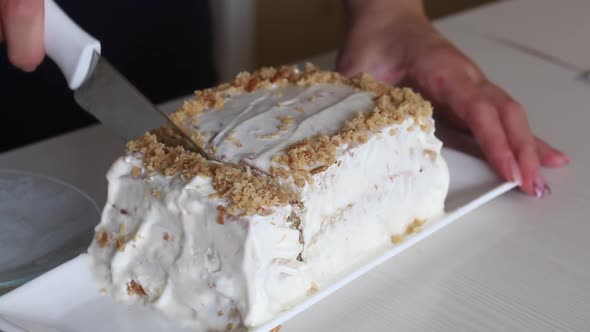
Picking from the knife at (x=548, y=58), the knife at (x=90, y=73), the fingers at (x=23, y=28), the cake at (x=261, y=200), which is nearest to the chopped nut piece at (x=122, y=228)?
the cake at (x=261, y=200)

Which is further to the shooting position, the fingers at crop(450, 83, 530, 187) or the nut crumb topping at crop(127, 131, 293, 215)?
the fingers at crop(450, 83, 530, 187)

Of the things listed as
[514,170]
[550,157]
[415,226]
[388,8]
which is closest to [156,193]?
[415,226]

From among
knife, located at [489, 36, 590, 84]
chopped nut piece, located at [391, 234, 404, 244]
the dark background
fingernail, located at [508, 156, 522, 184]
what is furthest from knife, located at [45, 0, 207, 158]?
knife, located at [489, 36, 590, 84]

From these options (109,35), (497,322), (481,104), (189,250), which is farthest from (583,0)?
(189,250)

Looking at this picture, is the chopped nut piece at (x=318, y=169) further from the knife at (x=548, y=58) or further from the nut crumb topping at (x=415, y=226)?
the knife at (x=548, y=58)

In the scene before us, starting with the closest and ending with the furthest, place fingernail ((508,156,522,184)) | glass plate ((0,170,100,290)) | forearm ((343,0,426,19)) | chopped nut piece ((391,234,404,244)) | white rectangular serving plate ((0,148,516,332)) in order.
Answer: white rectangular serving plate ((0,148,516,332)) → glass plate ((0,170,100,290)) → chopped nut piece ((391,234,404,244)) → fingernail ((508,156,522,184)) → forearm ((343,0,426,19))

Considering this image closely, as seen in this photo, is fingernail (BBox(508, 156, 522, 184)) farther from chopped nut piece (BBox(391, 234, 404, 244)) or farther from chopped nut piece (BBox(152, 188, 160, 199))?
chopped nut piece (BBox(152, 188, 160, 199))
